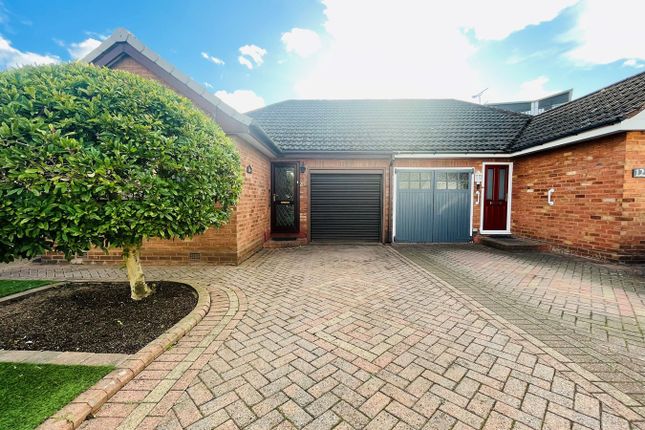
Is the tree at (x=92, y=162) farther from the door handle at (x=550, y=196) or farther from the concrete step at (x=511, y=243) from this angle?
the door handle at (x=550, y=196)

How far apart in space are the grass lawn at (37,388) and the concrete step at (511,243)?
8769mm

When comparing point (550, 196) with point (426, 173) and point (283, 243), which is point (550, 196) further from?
point (283, 243)

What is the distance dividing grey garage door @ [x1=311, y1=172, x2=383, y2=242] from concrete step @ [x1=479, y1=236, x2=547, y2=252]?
338cm

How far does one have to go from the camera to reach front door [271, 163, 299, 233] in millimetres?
8703

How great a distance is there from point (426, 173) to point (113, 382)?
874 cm

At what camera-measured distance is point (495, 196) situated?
866 cm

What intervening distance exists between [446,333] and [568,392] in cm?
102

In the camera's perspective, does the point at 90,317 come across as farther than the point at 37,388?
Yes

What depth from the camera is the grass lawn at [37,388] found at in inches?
65.3

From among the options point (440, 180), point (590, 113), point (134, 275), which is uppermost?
point (590, 113)

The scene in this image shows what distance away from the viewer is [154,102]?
314cm

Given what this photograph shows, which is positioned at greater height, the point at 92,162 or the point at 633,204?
the point at 92,162

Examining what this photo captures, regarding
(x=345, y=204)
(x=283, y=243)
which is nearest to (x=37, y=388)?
(x=283, y=243)

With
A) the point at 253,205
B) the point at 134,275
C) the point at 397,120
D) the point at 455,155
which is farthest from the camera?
the point at 397,120
